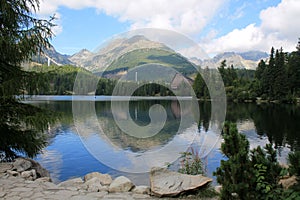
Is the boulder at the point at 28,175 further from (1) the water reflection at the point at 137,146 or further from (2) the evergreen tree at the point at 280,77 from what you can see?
(2) the evergreen tree at the point at 280,77

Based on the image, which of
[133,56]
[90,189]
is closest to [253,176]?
[90,189]

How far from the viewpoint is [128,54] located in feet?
32.8

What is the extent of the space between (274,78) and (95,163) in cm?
5817

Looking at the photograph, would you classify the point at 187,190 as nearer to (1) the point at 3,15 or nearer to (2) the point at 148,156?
(1) the point at 3,15

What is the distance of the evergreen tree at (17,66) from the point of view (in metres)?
6.64

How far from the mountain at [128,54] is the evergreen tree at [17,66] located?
2802 mm

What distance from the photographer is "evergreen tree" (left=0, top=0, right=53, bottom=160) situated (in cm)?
664

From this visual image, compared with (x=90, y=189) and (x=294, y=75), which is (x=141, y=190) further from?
(x=294, y=75)

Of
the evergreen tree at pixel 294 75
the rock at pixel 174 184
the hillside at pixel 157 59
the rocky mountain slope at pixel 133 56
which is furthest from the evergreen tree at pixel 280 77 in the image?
the rock at pixel 174 184

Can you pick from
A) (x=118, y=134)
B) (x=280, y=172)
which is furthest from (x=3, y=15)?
(x=118, y=134)

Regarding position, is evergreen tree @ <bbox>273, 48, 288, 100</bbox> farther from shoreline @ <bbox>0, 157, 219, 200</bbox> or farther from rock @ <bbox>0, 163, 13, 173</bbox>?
rock @ <bbox>0, 163, 13, 173</bbox>

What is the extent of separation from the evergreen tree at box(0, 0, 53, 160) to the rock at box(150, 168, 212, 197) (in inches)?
135

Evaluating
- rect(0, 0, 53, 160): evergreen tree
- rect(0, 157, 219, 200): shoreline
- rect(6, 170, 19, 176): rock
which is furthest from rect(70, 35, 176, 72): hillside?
rect(6, 170, 19, 176): rock

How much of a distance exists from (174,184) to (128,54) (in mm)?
5958
